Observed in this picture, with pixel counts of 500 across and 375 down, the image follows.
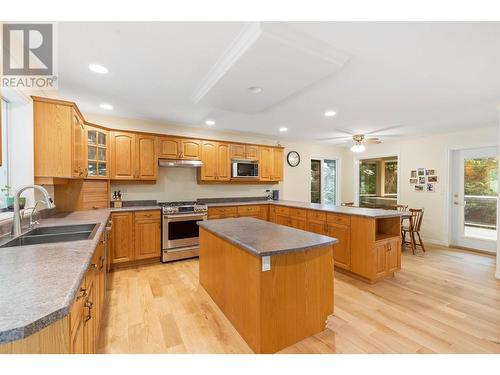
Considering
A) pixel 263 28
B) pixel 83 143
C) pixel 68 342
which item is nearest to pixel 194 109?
pixel 83 143

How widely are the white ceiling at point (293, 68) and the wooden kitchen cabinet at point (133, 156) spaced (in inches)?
16.8

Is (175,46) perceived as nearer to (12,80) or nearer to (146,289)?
(12,80)

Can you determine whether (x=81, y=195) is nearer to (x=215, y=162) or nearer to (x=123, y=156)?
(x=123, y=156)

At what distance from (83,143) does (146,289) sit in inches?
85.2

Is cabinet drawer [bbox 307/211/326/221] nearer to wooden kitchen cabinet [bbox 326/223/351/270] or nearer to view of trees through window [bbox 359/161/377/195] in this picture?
wooden kitchen cabinet [bbox 326/223/351/270]

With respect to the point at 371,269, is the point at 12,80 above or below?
above

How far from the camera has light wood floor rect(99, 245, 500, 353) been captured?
6.03 ft

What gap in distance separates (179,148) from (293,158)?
2.98 m

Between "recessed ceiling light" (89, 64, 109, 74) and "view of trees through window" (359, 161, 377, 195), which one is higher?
"recessed ceiling light" (89, 64, 109, 74)

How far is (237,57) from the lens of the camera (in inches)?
71.7

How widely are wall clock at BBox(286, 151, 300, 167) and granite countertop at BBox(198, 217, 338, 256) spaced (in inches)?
145

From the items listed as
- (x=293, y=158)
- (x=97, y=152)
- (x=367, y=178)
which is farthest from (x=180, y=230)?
(x=367, y=178)

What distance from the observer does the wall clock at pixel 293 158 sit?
595 cm

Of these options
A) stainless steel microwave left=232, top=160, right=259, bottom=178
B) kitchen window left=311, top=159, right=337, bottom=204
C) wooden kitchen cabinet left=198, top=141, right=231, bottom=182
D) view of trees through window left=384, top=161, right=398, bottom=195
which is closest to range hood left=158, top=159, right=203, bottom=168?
wooden kitchen cabinet left=198, top=141, right=231, bottom=182
